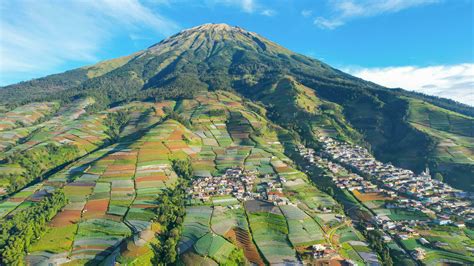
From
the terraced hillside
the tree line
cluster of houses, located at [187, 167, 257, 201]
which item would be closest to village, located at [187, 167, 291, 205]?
cluster of houses, located at [187, 167, 257, 201]

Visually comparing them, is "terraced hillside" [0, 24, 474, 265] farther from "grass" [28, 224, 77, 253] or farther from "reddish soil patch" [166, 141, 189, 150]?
"reddish soil patch" [166, 141, 189, 150]

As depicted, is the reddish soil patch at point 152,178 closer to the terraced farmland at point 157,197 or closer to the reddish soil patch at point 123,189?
the terraced farmland at point 157,197

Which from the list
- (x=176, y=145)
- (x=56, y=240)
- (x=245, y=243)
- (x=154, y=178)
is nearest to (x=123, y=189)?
(x=154, y=178)

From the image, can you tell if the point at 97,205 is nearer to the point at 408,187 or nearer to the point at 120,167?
the point at 120,167

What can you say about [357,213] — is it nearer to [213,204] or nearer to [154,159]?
[213,204]

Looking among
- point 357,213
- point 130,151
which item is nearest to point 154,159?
point 130,151
